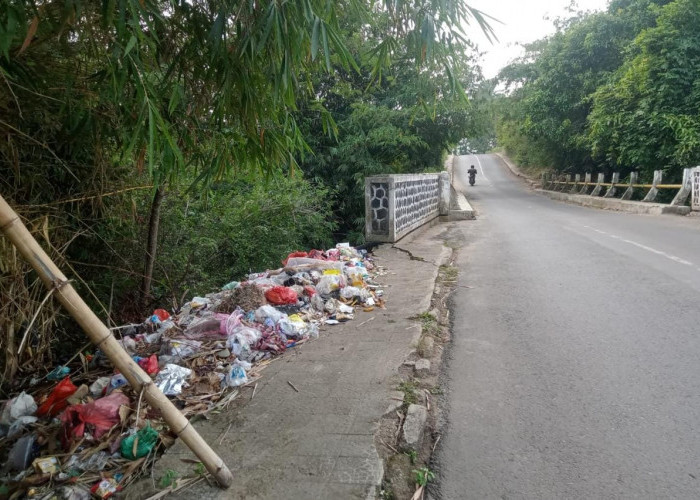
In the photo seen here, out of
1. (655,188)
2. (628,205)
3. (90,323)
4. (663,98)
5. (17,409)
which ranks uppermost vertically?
(663,98)

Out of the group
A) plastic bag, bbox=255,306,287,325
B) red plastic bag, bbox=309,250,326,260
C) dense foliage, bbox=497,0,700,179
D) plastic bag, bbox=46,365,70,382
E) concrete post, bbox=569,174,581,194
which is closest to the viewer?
plastic bag, bbox=46,365,70,382

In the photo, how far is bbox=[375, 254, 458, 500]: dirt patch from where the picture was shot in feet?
7.05

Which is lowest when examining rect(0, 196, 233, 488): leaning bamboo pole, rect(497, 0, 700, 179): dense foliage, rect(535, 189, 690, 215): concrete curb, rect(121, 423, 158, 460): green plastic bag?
rect(535, 189, 690, 215): concrete curb

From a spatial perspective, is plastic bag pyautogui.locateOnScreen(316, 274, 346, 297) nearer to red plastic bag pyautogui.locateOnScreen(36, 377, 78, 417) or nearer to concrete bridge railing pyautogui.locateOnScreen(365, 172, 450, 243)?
red plastic bag pyautogui.locateOnScreen(36, 377, 78, 417)

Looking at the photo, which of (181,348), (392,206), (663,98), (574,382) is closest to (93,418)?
(181,348)

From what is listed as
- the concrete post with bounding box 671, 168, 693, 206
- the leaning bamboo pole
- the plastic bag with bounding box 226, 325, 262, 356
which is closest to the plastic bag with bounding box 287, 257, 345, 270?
the plastic bag with bounding box 226, 325, 262, 356

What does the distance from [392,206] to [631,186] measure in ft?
37.5

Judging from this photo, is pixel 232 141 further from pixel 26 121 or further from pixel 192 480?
pixel 192 480

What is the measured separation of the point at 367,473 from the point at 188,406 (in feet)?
4.21

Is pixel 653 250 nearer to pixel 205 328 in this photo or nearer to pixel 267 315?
pixel 267 315

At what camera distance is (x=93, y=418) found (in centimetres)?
262

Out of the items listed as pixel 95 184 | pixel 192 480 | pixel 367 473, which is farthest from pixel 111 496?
pixel 95 184

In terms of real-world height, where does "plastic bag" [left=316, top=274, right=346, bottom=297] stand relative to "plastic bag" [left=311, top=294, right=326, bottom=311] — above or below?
above

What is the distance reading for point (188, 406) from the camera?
2.86 m
